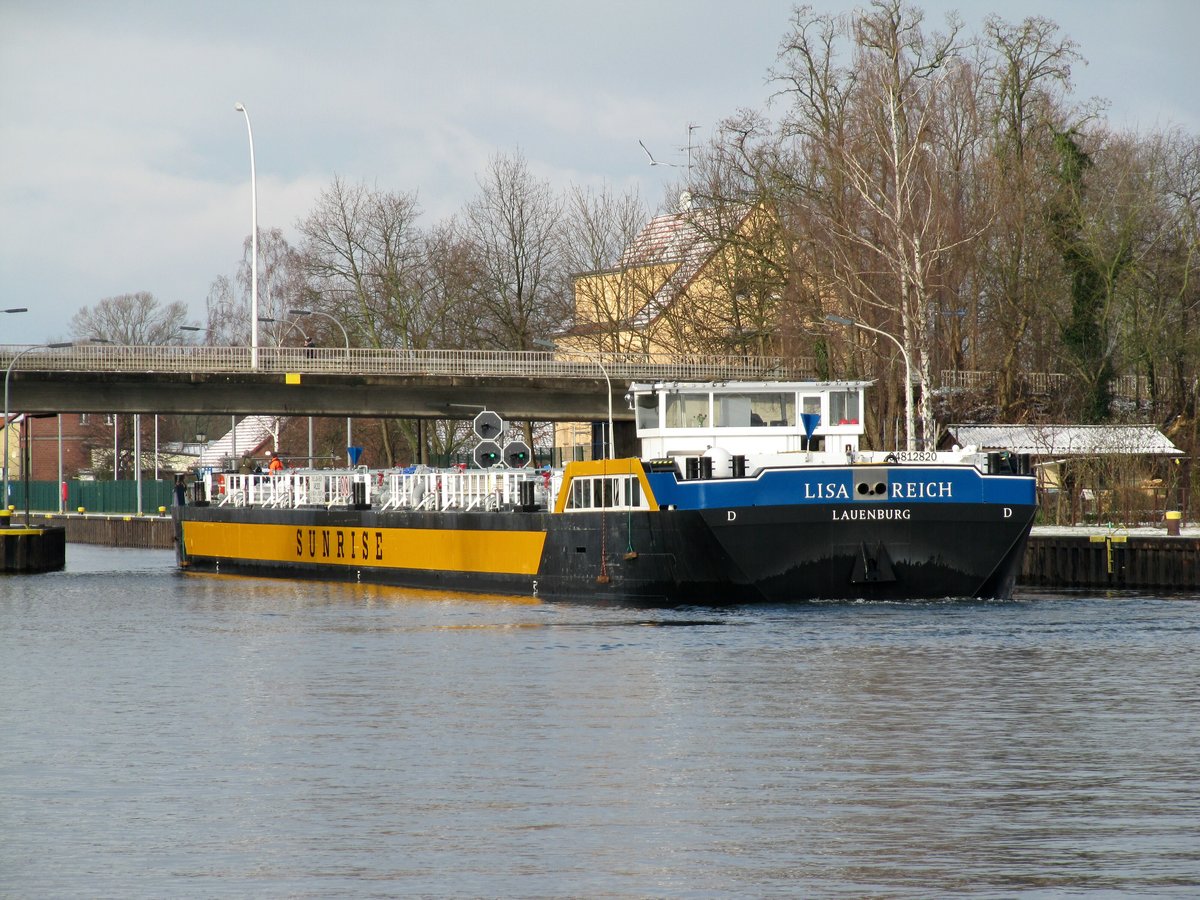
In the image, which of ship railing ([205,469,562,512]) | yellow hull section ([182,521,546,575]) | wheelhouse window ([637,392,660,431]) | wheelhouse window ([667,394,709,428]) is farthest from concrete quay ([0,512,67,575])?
wheelhouse window ([667,394,709,428])

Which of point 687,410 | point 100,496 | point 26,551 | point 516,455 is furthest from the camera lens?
point 100,496

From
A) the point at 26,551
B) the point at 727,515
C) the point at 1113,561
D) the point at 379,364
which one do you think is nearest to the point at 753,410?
the point at 727,515

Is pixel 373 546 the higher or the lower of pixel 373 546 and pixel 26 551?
the higher

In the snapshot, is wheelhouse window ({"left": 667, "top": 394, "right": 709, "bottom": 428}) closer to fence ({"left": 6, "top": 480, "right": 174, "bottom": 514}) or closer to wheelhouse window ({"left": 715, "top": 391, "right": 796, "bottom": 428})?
wheelhouse window ({"left": 715, "top": 391, "right": 796, "bottom": 428})

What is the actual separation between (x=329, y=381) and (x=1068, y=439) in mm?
24413

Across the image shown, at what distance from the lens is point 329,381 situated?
5928 cm

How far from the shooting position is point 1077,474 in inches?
1994

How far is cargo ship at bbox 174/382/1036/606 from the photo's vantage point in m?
32.2

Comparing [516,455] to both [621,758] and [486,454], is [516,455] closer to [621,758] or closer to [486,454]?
[486,454]

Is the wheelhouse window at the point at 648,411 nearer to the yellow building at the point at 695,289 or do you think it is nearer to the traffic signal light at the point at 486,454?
the traffic signal light at the point at 486,454

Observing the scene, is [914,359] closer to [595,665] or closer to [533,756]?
[595,665]

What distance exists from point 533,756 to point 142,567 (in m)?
47.0

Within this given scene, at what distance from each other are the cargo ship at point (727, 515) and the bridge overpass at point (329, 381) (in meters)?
12.5

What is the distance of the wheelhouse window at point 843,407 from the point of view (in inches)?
1506
